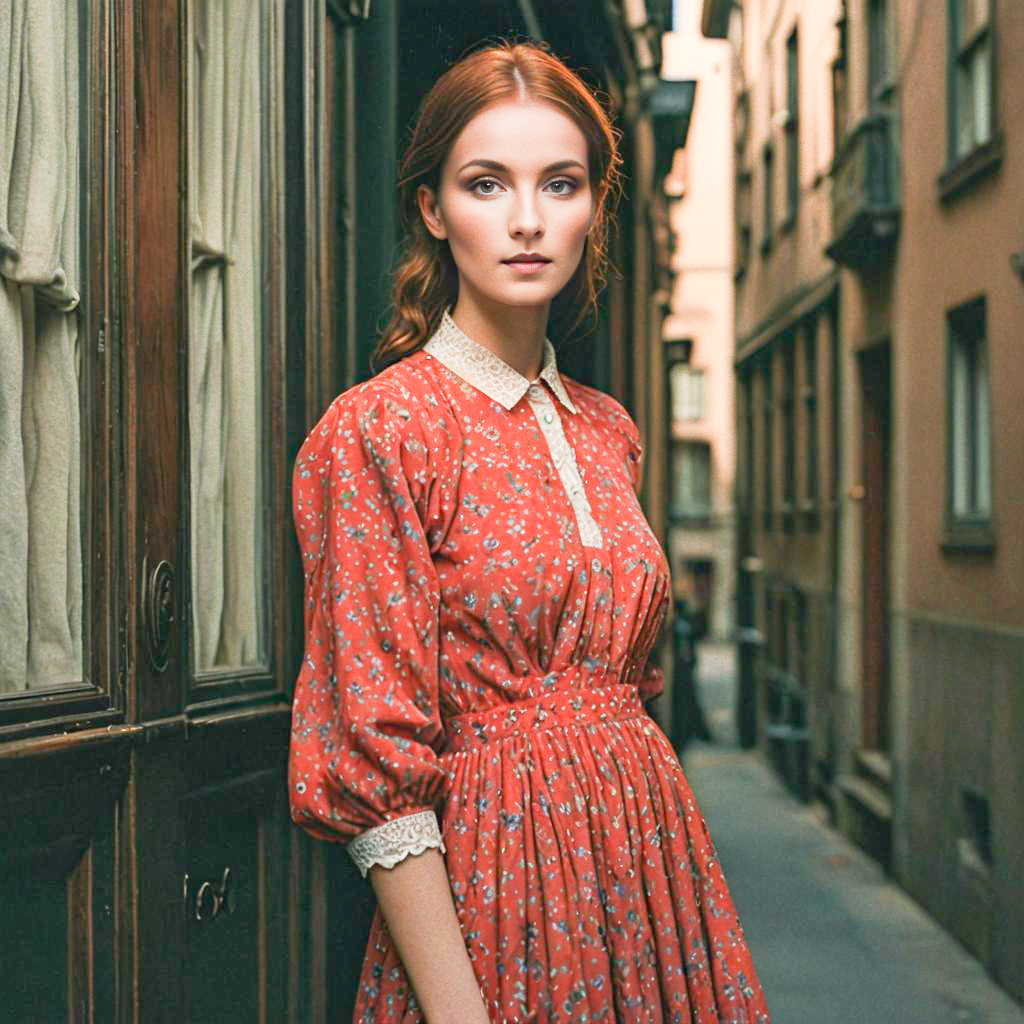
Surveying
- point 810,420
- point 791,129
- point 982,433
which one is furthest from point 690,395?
point 982,433

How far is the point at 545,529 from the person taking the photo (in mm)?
2029

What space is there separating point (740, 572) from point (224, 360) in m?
15.9

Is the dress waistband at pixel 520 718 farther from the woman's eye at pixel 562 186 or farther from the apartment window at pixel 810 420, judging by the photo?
the apartment window at pixel 810 420

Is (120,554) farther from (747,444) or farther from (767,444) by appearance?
(747,444)

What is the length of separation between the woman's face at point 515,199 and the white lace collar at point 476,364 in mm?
81

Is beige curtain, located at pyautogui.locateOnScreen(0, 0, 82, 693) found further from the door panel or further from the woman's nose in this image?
the woman's nose

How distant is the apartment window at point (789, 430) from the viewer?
16.0 m

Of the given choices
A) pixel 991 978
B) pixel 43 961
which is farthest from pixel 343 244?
pixel 991 978

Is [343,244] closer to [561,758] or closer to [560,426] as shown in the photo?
[560,426]

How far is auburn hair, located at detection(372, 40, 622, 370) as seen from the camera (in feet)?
6.88

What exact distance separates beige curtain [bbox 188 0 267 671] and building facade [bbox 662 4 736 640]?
121ft

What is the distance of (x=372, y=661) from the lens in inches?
73.8

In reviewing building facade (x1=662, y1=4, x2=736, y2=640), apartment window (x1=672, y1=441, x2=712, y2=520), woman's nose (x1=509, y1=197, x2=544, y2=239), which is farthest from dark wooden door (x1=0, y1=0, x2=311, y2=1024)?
apartment window (x1=672, y1=441, x2=712, y2=520)

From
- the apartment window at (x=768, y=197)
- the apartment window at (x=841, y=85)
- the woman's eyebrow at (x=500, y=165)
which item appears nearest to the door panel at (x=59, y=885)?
the woman's eyebrow at (x=500, y=165)
